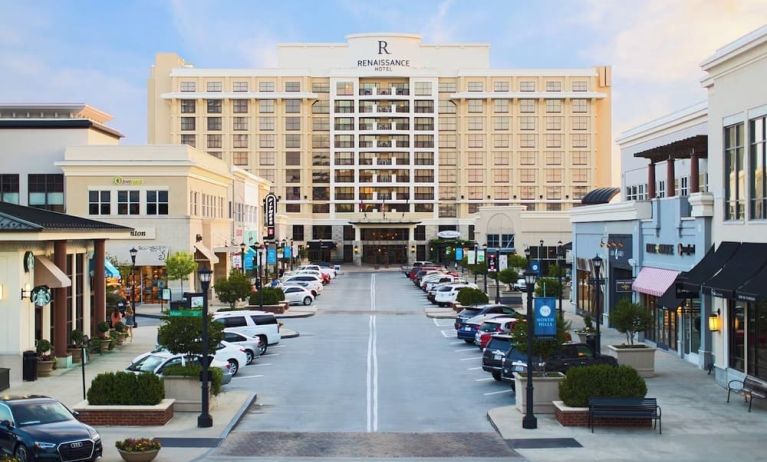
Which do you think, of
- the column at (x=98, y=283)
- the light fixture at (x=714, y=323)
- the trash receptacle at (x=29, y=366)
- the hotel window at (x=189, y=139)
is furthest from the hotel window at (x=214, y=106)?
the light fixture at (x=714, y=323)

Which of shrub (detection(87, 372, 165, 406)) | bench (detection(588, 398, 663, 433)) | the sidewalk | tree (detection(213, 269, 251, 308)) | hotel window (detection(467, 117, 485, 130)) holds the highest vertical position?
hotel window (detection(467, 117, 485, 130))

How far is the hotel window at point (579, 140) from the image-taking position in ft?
444

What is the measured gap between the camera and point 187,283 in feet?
208

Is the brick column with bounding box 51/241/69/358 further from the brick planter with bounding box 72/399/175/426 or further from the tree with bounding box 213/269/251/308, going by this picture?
the tree with bounding box 213/269/251/308

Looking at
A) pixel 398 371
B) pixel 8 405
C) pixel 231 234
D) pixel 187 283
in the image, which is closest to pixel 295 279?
pixel 231 234

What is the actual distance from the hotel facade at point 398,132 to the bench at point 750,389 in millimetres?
108154

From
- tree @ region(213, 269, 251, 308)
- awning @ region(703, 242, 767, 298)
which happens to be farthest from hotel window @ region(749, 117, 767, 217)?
tree @ region(213, 269, 251, 308)

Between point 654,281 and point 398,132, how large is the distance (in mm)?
97798

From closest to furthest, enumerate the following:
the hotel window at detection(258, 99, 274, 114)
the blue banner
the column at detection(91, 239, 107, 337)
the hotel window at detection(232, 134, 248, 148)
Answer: the blue banner → the column at detection(91, 239, 107, 337) → the hotel window at detection(232, 134, 248, 148) → the hotel window at detection(258, 99, 274, 114)

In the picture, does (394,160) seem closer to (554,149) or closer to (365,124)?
(365,124)

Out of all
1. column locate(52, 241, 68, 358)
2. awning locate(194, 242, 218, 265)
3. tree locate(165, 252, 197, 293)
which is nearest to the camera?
column locate(52, 241, 68, 358)

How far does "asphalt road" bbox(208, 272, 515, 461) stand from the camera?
20.9m

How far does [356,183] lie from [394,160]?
6.45 m

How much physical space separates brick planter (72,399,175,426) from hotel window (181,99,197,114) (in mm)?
116338
